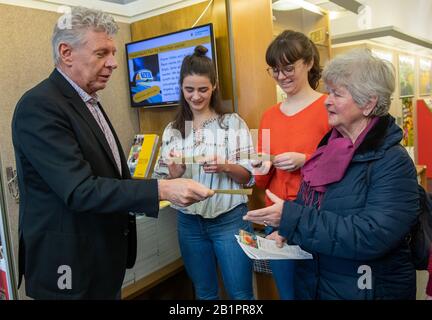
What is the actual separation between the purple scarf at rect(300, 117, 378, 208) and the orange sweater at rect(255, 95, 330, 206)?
186 millimetres

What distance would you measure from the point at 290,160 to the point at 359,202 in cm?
37

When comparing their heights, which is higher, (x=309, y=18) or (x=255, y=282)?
(x=309, y=18)

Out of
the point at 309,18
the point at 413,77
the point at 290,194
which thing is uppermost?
the point at 309,18

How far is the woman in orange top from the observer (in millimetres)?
1338

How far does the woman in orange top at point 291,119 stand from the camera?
134cm

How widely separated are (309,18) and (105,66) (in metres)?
2.09

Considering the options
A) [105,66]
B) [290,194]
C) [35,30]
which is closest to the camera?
[105,66]

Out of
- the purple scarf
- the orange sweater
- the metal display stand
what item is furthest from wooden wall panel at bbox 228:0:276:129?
the metal display stand

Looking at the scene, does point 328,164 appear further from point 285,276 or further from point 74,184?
point 74,184

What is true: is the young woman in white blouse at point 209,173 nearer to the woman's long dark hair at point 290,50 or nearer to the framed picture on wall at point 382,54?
the woman's long dark hair at point 290,50

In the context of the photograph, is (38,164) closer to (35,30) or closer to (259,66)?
(35,30)

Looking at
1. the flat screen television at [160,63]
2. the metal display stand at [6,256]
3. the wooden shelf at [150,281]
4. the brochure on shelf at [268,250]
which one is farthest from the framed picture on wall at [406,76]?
the metal display stand at [6,256]

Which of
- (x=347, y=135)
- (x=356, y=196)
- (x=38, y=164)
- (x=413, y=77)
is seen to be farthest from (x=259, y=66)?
(x=38, y=164)

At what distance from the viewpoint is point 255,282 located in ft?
7.01
